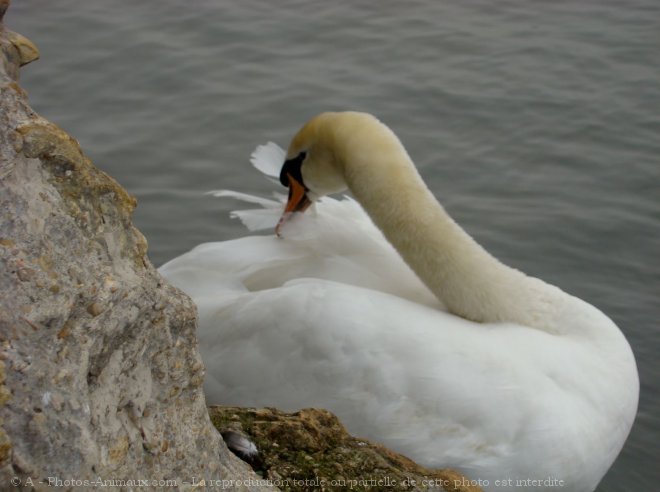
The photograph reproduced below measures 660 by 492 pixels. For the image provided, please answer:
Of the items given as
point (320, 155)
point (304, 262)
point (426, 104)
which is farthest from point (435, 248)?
point (426, 104)

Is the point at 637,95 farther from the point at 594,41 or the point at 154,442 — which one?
the point at 154,442

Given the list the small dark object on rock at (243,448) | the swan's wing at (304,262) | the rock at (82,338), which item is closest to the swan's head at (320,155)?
the swan's wing at (304,262)

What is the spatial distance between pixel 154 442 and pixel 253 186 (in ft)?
16.8

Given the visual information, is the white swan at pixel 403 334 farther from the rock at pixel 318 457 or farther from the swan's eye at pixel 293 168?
the rock at pixel 318 457

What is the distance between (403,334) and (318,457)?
1.07 m

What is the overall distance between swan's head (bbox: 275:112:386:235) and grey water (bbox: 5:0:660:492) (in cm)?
174

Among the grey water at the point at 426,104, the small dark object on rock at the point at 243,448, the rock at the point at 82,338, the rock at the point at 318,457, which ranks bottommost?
the grey water at the point at 426,104

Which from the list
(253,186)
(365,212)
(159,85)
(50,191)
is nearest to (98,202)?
(50,191)

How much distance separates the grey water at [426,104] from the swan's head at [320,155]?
1.74m

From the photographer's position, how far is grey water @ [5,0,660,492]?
6.88 meters

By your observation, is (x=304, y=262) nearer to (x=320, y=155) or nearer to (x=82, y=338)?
(x=320, y=155)

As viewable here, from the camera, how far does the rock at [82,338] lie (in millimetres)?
2059

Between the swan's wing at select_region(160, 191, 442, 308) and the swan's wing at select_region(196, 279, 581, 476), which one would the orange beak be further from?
the swan's wing at select_region(196, 279, 581, 476)

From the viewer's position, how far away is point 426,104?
27.0 feet
